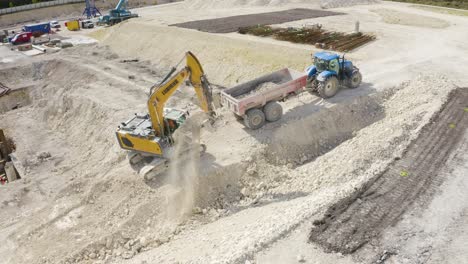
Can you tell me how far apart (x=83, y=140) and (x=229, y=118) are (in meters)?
8.54

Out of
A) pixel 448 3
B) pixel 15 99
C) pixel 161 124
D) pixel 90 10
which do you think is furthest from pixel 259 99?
pixel 90 10

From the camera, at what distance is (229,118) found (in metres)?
16.1

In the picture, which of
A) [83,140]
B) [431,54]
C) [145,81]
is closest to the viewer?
[83,140]

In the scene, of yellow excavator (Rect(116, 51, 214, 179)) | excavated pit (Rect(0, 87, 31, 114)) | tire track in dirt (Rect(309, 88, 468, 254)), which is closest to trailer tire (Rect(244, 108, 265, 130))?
yellow excavator (Rect(116, 51, 214, 179))

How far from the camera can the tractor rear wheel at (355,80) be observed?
17.2 meters

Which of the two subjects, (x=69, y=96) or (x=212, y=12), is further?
(x=212, y=12)

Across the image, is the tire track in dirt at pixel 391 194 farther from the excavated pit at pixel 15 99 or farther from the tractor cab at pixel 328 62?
the excavated pit at pixel 15 99

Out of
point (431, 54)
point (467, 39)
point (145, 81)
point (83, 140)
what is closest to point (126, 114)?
point (83, 140)

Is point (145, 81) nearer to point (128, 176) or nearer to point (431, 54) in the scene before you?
point (128, 176)

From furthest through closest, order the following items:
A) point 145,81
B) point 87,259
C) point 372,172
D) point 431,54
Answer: point 145,81, point 431,54, point 372,172, point 87,259

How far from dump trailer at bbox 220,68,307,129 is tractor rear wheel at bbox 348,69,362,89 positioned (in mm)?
2856

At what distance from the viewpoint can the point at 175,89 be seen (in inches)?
516

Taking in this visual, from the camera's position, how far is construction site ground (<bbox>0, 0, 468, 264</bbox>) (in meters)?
9.57

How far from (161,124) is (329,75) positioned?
768 centimetres
